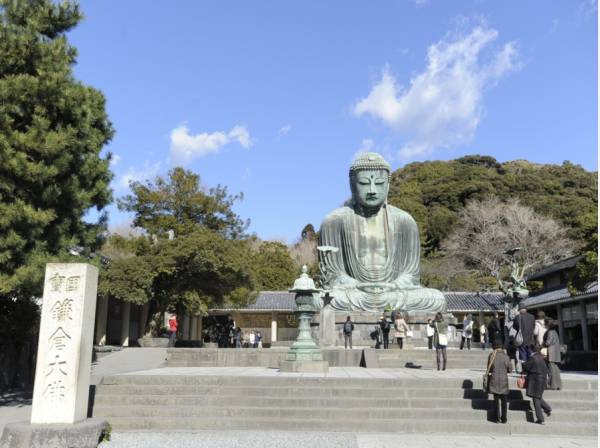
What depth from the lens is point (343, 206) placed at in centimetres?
1998

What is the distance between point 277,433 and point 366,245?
12.1 metres

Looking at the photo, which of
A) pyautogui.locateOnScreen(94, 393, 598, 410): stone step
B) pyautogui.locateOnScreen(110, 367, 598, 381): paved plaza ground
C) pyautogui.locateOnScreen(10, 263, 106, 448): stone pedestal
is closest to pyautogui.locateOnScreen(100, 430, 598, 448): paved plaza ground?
pyautogui.locateOnScreen(10, 263, 106, 448): stone pedestal

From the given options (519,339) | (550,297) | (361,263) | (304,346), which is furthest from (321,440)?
(550,297)

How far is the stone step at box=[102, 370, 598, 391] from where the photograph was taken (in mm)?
8367

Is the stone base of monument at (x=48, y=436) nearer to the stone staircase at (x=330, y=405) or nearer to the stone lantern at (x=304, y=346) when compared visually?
the stone staircase at (x=330, y=405)

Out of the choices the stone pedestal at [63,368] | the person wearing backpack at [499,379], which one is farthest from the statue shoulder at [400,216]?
the stone pedestal at [63,368]

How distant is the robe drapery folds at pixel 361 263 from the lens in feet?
58.7

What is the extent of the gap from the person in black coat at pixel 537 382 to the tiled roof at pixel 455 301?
865 inches

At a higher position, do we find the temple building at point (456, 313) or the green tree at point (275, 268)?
the green tree at point (275, 268)

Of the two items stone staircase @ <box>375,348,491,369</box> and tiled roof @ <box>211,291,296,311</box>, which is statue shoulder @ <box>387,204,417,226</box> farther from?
tiled roof @ <box>211,291,296,311</box>

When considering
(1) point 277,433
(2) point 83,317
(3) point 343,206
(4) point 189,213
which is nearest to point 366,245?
(3) point 343,206

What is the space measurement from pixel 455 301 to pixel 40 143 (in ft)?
89.0

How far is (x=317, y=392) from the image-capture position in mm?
8305

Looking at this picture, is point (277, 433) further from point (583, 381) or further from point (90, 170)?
point (90, 170)
